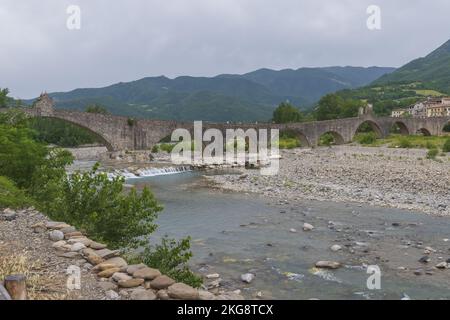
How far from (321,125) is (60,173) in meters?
55.3

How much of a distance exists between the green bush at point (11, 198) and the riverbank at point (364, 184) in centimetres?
1370

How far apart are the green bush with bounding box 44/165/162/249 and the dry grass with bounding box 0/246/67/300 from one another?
2.34 meters

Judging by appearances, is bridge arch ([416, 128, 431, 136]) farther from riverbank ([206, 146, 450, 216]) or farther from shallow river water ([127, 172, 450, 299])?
shallow river water ([127, 172, 450, 299])

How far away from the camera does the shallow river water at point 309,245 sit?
999 cm

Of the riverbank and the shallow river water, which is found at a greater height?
the riverbank

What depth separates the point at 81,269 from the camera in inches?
264

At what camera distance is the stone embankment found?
19.1 ft

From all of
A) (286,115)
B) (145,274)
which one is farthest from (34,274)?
(286,115)

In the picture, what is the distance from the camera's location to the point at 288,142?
66875 mm

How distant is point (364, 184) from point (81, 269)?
21.6 m

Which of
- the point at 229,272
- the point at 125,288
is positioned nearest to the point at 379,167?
the point at 229,272

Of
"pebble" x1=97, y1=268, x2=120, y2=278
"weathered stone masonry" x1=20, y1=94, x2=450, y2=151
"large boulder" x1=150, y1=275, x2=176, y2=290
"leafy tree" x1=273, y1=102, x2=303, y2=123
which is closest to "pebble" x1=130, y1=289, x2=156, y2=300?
"large boulder" x1=150, y1=275, x2=176, y2=290

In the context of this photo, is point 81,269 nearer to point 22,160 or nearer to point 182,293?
point 182,293

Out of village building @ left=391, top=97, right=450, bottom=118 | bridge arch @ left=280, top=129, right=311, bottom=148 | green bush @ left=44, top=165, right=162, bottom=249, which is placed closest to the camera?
green bush @ left=44, top=165, right=162, bottom=249
